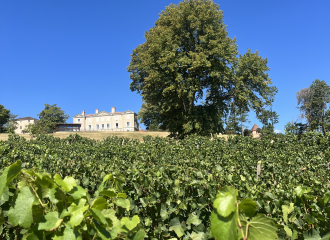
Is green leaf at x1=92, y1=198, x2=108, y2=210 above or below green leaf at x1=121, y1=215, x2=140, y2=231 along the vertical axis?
above

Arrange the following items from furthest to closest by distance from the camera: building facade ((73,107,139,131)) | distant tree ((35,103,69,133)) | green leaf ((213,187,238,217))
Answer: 1. building facade ((73,107,139,131))
2. distant tree ((35,103,69,133))
3. green leaf ((213,187,238,217))

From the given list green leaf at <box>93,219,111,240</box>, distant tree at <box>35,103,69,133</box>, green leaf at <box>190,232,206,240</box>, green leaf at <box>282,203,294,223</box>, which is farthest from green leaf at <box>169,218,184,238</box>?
distant tree at <box>35,103,69,133</box>

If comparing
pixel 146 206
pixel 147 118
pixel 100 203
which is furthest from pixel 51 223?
pixel 147 118

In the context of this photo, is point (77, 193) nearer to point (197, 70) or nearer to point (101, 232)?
point (101, 232)

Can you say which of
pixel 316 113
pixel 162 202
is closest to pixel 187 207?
pixel 162 202

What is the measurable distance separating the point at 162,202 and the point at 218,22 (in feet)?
80.1

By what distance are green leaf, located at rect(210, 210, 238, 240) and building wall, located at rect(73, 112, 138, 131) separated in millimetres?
73323

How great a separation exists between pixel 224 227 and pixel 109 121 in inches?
3046

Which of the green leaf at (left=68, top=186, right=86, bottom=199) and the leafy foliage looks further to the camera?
the green leaf at (left=68, top=186, right=86, bottom=199)

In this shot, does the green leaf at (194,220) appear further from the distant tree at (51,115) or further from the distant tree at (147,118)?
the distant tree at (51,115)

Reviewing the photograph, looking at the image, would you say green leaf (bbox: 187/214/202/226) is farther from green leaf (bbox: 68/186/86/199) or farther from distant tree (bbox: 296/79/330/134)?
distant tree (bbox: 296/79/330/134)

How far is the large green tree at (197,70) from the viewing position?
1998 cm

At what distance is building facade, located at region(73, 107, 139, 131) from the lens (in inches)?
2908

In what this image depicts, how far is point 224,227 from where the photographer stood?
65cm
